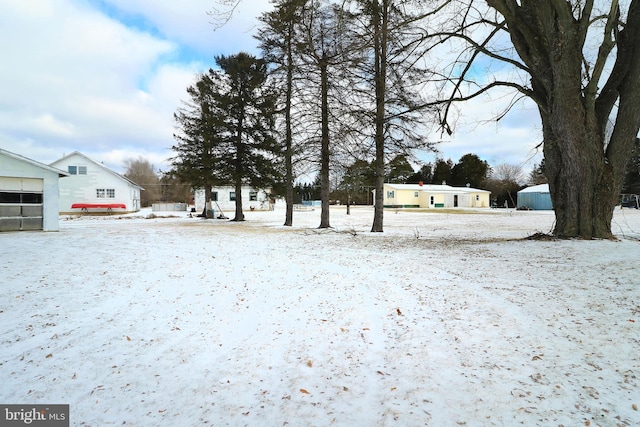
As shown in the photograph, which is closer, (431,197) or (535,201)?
(535,201)

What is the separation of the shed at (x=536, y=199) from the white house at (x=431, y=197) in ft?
24.9

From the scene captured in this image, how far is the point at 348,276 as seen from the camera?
597cm

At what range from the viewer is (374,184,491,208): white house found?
5153 centimetres

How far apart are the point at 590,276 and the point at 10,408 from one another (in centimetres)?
736

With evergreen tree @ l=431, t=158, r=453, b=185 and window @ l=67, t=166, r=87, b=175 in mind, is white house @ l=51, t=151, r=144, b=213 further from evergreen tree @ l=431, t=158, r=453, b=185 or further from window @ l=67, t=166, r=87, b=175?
evergreen tree @ l=431, t=158, r=453, b=185

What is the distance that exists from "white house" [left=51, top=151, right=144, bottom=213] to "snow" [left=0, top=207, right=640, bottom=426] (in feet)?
104

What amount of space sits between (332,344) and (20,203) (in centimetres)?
1801

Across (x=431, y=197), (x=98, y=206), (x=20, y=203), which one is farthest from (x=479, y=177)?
(x=20, y=203)

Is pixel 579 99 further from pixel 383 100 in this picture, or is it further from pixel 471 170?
pixel 471 170

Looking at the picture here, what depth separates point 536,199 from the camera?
43.4 meters

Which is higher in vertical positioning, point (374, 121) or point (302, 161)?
point (374, 121)

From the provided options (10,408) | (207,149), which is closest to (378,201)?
(10,408)

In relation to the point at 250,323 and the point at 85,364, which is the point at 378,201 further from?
the point at 85,364

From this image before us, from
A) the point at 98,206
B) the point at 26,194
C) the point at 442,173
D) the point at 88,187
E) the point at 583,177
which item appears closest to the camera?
the point at 583,177
